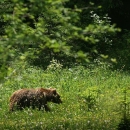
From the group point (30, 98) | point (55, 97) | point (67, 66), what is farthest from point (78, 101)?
point (67, 66)

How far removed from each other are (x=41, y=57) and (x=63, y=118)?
10.6m

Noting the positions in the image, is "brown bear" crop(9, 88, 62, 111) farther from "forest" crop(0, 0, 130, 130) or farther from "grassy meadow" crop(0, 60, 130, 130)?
"grassy meadow" crop(0, 60, 130, 130)

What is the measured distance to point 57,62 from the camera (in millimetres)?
23250

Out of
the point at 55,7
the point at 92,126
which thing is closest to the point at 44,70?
the point at 92,126

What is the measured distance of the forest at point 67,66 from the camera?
23.6ft

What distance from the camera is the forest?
720 cm

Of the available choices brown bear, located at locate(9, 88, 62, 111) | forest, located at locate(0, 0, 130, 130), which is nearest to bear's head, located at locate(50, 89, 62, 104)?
brown bear, located at locate(9, 88, 62, 111)

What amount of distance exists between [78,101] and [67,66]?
650 centimetres

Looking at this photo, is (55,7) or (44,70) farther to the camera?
(44,70)

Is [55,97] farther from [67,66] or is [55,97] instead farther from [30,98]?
[67,66]

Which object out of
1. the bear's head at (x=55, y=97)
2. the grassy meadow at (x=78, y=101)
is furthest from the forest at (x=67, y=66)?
the bear's head at (x=55, y=97)

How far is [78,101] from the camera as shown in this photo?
16047 mm

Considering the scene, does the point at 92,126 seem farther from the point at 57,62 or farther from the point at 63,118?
the point at 57,62

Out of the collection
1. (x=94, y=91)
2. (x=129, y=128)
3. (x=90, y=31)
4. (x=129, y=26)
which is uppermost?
(x=90, y=31)
